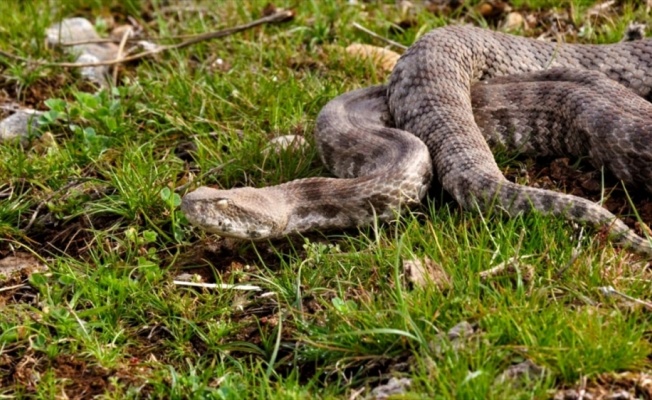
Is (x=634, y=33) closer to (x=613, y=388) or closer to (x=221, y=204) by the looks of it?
(x=221, y=204)

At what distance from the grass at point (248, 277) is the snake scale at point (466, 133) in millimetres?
156

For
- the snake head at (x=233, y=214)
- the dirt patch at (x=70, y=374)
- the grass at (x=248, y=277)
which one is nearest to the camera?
the grass at (x=248, y=277)

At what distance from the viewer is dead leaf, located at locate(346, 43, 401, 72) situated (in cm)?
782

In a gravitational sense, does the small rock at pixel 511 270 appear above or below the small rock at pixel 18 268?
above

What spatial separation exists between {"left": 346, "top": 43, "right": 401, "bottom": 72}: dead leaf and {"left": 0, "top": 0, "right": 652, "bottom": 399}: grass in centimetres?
10

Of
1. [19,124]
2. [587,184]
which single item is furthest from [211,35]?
[587,184]

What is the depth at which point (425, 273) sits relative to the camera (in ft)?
15.9

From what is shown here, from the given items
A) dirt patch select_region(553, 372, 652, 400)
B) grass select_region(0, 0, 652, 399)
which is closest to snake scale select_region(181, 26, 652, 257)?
grass select_region(0, 0, 652, 399)

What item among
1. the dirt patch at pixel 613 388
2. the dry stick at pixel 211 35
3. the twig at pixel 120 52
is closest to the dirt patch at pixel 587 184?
the dirt patch at pixel 613 388

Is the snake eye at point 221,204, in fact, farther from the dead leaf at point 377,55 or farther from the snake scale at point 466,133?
the dead leaf at point 377,55

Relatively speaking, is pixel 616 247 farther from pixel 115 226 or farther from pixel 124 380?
pixel 115 226

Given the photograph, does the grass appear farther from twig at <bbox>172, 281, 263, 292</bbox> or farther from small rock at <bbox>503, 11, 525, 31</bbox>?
small rock at <bbox>503, 11, 525, 31</bbox>

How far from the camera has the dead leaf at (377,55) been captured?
7820mm

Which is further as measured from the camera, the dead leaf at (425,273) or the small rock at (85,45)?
the small rock at (85,45)
